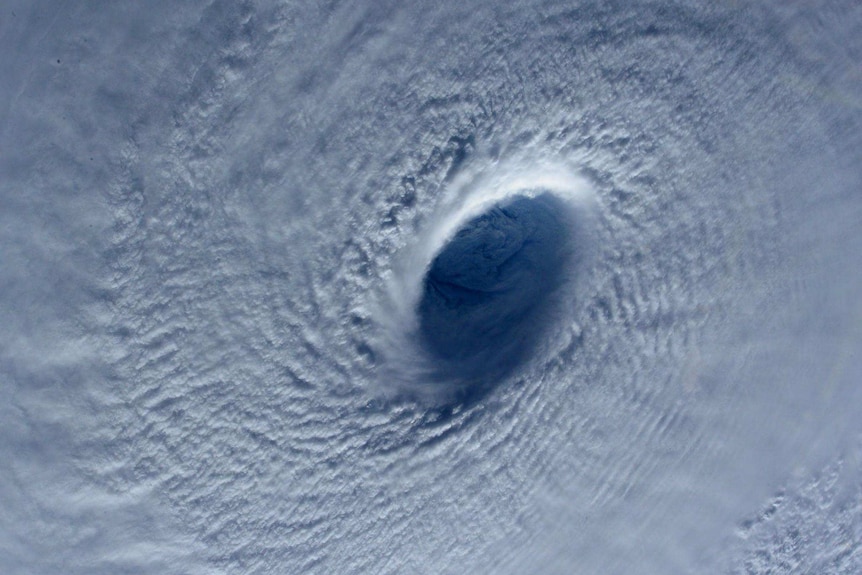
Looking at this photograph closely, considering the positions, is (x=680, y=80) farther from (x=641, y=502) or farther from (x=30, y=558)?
(x=30, y=558)

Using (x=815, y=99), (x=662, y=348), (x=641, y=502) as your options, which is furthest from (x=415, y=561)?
(x=815, y=99)

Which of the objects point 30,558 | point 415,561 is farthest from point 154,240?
point 415,561

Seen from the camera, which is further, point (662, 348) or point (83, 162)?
point (662, 348)

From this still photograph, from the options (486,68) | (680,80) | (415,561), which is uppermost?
(486,68)

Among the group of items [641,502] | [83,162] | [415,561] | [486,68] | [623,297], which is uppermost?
[83,162]

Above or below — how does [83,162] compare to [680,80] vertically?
above

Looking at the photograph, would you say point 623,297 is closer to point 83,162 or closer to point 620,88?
point 620,88
